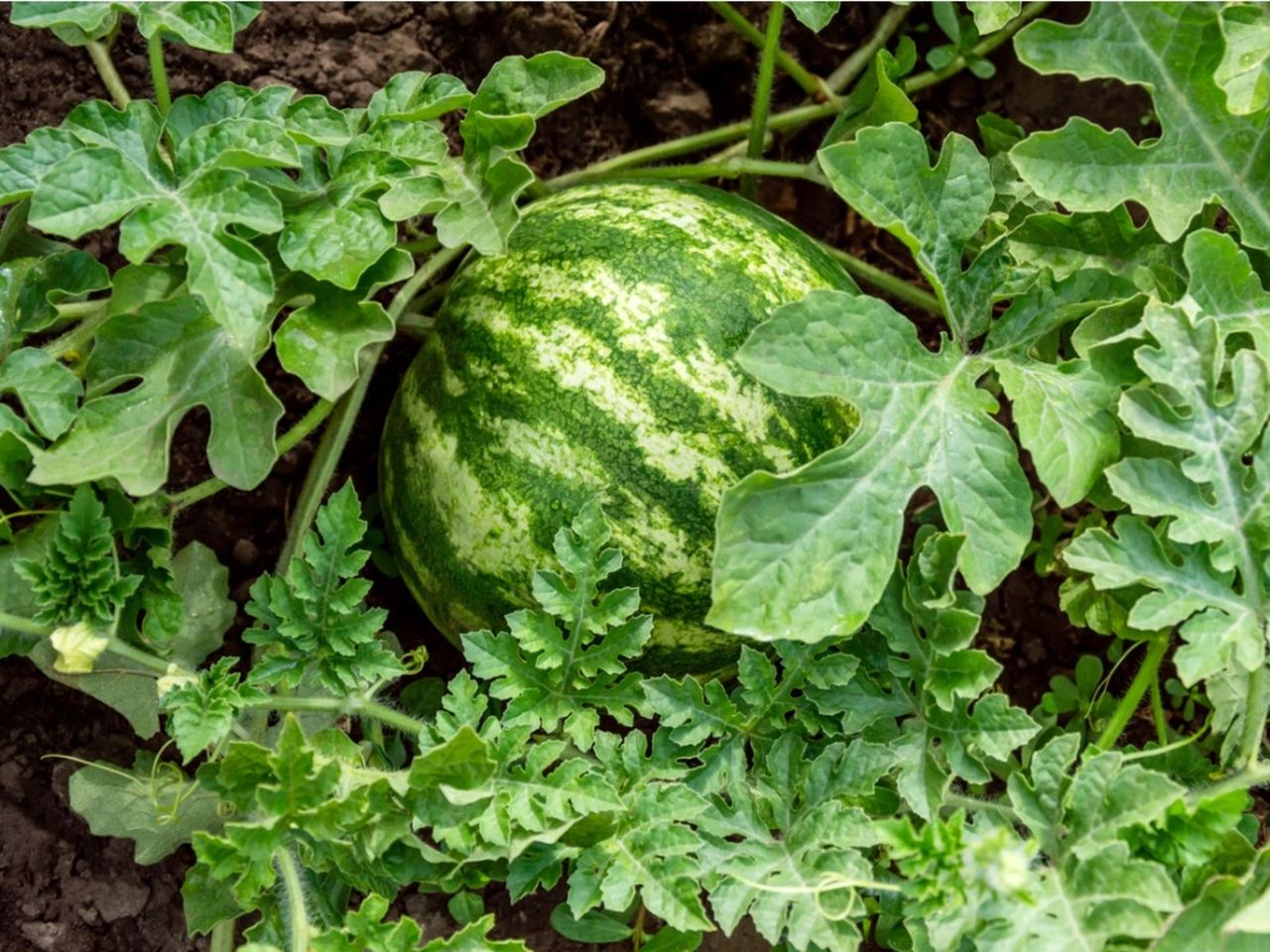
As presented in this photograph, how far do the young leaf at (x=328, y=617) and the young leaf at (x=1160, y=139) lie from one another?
4.17ft

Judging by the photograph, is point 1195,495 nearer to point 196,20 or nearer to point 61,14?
point 196,20

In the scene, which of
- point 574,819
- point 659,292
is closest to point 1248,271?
point 659,292

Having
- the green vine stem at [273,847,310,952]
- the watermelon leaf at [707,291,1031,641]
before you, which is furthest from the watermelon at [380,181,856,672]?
the green vine stem at [273,847,310,952]

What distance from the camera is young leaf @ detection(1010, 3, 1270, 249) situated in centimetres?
231

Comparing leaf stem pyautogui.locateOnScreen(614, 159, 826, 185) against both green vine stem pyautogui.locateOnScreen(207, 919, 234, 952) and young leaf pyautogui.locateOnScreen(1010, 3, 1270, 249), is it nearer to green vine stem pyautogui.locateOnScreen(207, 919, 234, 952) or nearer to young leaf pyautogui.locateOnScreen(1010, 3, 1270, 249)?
young leaf pyautogui.locateOnScreen(1010, 3, 1270, 249)

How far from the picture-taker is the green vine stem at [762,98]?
2613 mm

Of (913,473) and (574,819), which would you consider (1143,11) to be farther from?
(574,819)

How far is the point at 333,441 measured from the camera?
104 inches

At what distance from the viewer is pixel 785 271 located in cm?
242

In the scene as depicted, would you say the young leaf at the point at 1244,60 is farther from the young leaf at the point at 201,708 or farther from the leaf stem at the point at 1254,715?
the young leaf at the point at 201,708

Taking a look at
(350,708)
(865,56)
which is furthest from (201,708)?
(865,56)

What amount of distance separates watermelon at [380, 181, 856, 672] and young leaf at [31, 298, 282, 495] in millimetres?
344

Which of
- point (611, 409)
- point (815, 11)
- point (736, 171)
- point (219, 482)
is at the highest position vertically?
point (815, 11)

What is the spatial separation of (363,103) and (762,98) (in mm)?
866
